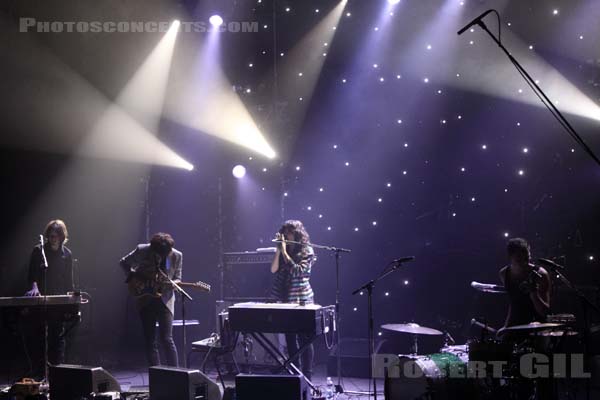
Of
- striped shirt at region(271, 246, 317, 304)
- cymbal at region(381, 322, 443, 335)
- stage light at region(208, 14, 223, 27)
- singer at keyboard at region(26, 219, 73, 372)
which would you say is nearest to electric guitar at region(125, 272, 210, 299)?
striped shirt at region(271, 246, 317, 304)

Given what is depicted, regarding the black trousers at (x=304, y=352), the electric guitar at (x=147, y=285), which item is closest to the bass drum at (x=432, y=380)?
the black trousers at (x=304, y=352)

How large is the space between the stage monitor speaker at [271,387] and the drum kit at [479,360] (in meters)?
0.78

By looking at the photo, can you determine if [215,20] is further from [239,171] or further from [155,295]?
[155,295]

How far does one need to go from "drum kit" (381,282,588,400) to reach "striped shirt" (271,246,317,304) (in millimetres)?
1751

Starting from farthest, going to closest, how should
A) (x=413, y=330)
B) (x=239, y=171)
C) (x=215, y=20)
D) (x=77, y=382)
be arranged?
(x=215, y=20) < (x=239, y=171) < (x=77, y=382) < (x=413, y=330)

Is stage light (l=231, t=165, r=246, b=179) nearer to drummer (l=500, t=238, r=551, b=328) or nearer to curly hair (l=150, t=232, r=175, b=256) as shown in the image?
curly hair (l=150, t=232, r=175, b=256)

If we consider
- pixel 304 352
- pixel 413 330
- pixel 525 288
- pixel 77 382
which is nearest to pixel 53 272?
pixel 77 382

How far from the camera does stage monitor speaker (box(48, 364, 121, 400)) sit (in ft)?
18.4

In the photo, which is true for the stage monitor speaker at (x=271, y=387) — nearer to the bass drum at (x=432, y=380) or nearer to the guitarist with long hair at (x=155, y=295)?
the bass drum at (x=432, y=380)

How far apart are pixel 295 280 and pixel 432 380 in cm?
217

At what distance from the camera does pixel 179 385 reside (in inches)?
210

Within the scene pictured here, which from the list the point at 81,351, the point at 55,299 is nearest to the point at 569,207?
the point at 55,299

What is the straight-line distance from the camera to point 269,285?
853cm

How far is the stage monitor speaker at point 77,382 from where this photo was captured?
5.61m
